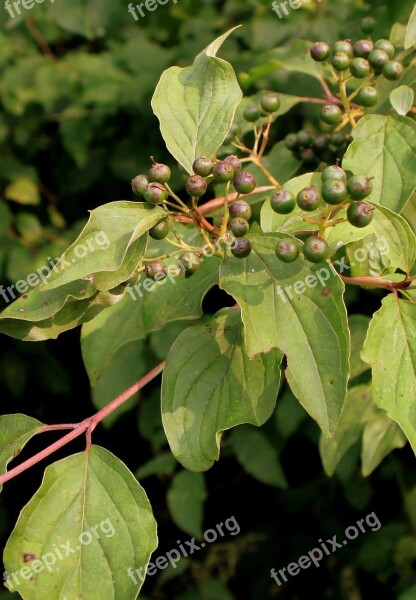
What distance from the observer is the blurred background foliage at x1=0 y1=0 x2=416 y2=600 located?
3.41 metres

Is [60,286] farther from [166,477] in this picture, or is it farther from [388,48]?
[166,477]

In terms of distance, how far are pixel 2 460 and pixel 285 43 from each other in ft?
8.69

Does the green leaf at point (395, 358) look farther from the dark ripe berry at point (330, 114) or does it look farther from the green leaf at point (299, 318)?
the dark ripe berry at point (330, 114)

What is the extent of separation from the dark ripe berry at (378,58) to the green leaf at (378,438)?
1049mm

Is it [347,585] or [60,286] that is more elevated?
[60,286]

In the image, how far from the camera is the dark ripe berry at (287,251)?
4.92ft

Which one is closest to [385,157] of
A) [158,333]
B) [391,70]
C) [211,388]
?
[391,70]

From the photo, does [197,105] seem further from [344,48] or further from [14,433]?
[14,433]

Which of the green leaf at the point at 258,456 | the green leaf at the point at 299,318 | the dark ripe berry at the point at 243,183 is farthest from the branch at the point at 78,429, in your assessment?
the green leaf at the point at 258,456

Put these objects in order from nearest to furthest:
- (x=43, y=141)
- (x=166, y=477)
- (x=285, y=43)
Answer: (x=285, y=43)
(x=166, y=477)
(x=43, y=141)

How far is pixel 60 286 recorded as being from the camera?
1.71m

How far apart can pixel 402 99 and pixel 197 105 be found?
0.51m

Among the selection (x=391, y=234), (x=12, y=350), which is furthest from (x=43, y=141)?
(x=391, y=234)

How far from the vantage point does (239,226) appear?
1581 millimetres
